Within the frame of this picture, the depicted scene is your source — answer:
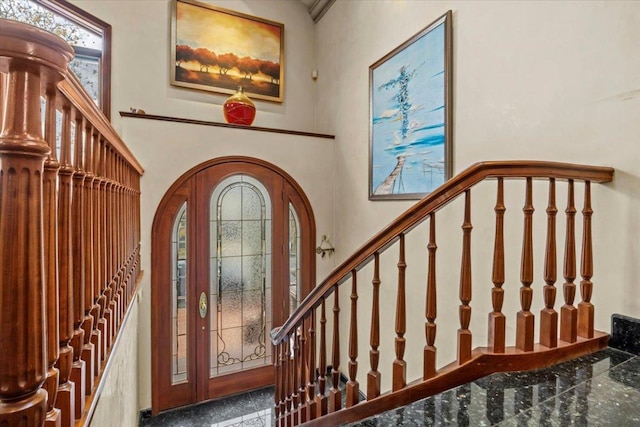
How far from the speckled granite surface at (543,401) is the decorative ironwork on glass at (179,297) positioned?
2457mm

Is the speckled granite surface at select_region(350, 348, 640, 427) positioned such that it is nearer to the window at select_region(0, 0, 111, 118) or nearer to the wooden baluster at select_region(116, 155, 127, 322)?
the wooden baluster at select_region(116, 155, 127, 322)

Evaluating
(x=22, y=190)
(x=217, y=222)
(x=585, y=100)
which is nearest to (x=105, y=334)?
(x=22, y=190)

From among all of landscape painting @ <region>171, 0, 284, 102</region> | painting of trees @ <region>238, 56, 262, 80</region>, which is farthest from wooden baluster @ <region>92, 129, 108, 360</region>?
painting of trees @ <region>238, 56, 262, 80</region>

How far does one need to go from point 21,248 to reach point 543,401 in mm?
1463

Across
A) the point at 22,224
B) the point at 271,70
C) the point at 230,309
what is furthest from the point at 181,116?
the point at 22,224

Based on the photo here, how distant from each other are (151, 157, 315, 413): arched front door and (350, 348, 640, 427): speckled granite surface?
7.84ft

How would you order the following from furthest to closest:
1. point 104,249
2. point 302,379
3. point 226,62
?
point 226,62 → point 302,379 → point 104,249

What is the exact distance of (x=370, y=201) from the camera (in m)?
3.10

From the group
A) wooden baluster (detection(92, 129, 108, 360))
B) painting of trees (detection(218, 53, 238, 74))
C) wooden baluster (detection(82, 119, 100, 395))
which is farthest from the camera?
painting of trees (detection(218, 53, 238, 74))

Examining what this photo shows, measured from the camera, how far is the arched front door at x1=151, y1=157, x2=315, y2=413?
2.99 metres

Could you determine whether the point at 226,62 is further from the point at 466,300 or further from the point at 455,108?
the point at 466,300

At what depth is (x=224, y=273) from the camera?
10.5 feet

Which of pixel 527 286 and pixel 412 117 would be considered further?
pixel 412 117

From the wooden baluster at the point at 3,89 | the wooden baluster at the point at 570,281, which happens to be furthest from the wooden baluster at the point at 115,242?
the wooden baluster at the point at 570,281
